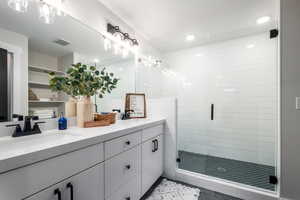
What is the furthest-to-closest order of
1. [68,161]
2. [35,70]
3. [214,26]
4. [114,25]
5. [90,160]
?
[214,26] < [114,25] < [35,70] < [90,160] < [68,161]

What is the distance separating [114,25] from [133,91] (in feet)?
3.18

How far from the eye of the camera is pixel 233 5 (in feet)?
5.42

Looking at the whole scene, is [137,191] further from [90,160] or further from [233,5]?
[233,5]

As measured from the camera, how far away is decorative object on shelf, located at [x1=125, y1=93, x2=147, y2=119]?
1987mm

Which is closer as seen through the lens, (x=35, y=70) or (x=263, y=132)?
(x=35, y=70)

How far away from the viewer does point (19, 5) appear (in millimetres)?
1051

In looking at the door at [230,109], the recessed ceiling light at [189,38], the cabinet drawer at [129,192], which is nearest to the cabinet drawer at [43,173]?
the cabinet drawer at [129,192]

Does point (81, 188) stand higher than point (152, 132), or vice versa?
point (152, 132)

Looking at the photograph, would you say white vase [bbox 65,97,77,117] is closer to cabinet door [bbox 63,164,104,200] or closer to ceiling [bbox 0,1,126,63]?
ceiling [bbox 0,1,126,63]

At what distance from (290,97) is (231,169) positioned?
1.32m

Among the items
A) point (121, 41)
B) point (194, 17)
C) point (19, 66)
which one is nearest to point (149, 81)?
point (121, 41)

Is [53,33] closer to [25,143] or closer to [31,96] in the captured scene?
[31,96]

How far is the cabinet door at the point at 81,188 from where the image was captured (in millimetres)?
647

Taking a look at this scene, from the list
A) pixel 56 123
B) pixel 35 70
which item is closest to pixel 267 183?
pixel 56 123
